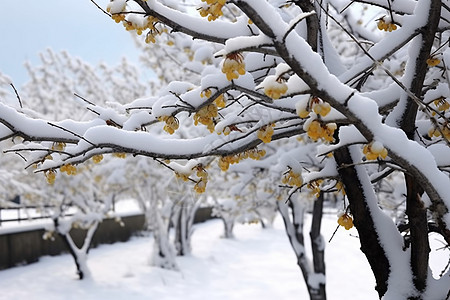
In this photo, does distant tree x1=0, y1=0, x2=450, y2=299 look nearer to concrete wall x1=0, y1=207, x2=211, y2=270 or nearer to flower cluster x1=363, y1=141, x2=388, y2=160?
flower cluster x1=363, y1=141, x2=388, y2=160

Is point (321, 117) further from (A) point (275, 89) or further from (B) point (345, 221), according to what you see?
(B) point (345, 221)

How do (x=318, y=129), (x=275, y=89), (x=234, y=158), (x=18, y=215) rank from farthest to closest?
(x=18, y=215), (x=234, y=158), (x=318, y=129), (x=275, y=89)

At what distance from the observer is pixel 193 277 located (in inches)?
456

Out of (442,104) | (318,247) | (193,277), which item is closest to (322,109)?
(442,104)

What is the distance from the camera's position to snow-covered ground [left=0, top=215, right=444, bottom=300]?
9532 millimetres

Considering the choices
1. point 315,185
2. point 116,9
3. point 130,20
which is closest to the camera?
point 116,9

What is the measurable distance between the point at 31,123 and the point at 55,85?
1603 cm

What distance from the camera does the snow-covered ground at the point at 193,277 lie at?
9.53 m

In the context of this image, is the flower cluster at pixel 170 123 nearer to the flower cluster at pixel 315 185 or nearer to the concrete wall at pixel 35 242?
the flower cluster at pixel 315 185

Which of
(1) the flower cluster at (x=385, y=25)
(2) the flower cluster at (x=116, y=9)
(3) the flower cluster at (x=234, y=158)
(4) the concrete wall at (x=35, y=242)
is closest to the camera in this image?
(2) the flower cluster at (x=116, y=9)

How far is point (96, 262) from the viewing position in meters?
12.8

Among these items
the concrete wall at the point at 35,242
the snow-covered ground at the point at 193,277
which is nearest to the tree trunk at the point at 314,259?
the snow-covered ground at the point at 193,277

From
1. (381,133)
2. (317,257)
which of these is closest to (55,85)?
(317,257)

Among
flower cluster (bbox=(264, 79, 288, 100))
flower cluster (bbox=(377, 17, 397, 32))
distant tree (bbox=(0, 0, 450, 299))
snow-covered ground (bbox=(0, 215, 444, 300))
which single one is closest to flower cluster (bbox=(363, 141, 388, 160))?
distant tree (bbox=(0, 0, 450, 299))
